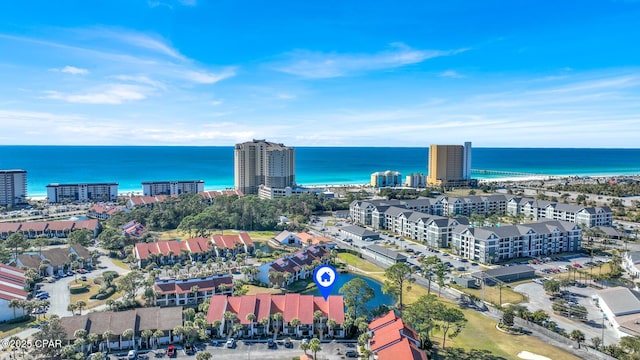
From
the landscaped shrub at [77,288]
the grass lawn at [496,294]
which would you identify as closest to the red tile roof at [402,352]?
the grass lawn at [496,294]

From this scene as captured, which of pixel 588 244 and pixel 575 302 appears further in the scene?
pixel 588 244

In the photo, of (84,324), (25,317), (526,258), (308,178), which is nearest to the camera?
(84,324)

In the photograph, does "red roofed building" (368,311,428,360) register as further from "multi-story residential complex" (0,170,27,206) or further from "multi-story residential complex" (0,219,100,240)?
"multi-story residential complex" (0,170,27,206)

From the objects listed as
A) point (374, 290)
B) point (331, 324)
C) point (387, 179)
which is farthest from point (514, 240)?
point (387, 179)

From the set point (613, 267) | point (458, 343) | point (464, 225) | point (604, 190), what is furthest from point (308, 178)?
point (458, 343)

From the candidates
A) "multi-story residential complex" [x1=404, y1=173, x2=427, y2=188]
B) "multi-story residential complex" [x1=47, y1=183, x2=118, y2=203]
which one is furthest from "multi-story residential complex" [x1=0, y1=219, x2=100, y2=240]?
"multi-story residential complex" [x1=404, y1=173, x2=427, y2=188]

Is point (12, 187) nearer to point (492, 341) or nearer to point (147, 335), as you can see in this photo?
point (147, 335)

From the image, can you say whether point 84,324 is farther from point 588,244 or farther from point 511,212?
point 511,212
